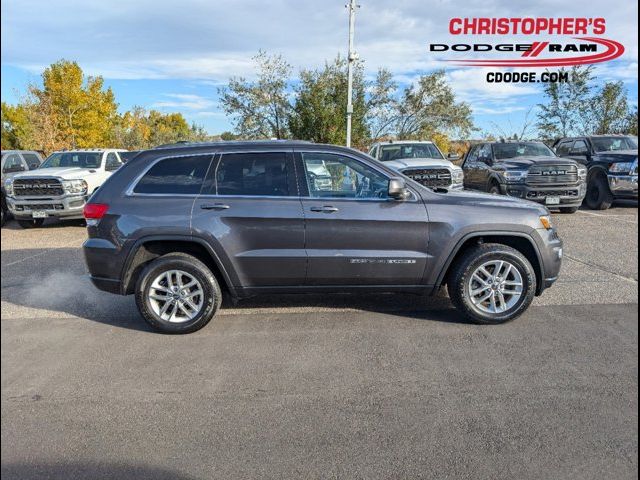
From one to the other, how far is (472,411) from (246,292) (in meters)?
2.44

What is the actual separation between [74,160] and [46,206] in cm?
256

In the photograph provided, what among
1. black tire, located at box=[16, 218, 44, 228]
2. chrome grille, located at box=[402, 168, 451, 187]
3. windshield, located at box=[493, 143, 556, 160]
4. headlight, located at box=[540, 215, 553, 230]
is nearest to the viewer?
headlight, located at box=[540, 215, 553, 230]

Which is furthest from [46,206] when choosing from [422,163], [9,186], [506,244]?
[506,244]

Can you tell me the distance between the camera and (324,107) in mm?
21578

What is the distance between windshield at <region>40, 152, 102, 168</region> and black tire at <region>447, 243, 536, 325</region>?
11218 millimetres

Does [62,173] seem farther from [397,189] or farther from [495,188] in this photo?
[495,188]

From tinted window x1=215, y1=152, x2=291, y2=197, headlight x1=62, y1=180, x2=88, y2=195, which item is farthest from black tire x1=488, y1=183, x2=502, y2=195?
headlight x1=62, y1=180, x2=88, y2=195

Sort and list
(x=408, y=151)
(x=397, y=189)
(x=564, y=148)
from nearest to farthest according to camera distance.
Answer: (x=397, y=189) → (x=408, y=151) → (x=564, y=148)

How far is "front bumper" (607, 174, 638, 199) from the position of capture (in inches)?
477

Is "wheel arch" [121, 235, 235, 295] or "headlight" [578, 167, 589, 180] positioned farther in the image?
"headlight" [578, 167, 589, 180]

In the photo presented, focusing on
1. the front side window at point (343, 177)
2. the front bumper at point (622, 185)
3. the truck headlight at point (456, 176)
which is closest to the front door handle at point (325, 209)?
the front side window at point (343, 177)

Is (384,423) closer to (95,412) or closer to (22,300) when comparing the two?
(95,412)

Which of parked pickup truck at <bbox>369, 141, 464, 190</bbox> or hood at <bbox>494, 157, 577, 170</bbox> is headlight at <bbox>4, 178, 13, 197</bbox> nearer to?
parked pickup truck at <bbox>369, 141, 464, 190</bbox>

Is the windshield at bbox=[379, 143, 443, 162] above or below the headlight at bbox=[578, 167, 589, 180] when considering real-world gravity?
above
